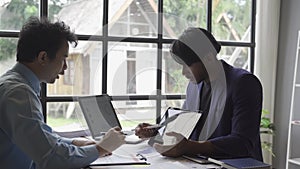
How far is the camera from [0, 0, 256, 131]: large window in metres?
2.90

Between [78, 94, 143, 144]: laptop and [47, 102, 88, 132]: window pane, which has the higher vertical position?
[78, 94, 143, 144]: laptop

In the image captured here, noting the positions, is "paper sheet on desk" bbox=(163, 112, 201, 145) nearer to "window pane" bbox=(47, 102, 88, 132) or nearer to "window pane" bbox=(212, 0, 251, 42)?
"window pane" bbox=(47, 102, 88, 132)

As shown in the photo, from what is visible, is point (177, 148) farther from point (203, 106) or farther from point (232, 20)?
point (232, 20)

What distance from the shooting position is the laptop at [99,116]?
2.06 meters

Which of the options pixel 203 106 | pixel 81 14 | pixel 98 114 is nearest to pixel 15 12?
pixel 81 14

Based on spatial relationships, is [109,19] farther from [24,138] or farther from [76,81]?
[24,138]

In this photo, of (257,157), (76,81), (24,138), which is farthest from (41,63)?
(76,81)

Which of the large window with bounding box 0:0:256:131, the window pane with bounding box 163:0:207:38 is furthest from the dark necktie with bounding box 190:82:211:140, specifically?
the window pane with bounding box 163:0:207:38

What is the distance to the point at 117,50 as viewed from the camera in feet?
10.3

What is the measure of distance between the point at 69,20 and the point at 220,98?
5.09ft

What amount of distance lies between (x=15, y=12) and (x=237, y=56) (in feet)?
6.69

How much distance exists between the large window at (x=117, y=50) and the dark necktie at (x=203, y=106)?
25.3 inches

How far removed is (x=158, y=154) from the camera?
185 cm

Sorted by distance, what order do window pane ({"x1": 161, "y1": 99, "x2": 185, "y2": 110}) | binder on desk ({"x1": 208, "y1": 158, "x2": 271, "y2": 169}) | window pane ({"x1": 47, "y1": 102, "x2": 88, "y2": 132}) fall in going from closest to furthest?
binder on desk ({"x1": 208, "y1": 158, "x2": 271, "y2": 169}) < window pane ({"x1": 47, "y1": 102, "x2": 88, "y2": 132}) < window pane ({"x1": 161, "y1": 99, "x2": 185, "y2": 110})
